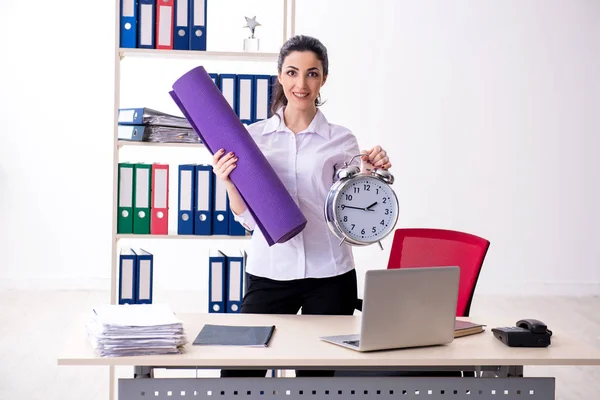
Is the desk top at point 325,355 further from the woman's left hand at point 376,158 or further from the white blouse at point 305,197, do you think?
the woman's left hand at point 376,158

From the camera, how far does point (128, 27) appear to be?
371 centimetres

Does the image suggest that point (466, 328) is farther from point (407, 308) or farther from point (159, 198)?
point (159, 198)

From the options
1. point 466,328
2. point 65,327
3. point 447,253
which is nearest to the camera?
point 466,328

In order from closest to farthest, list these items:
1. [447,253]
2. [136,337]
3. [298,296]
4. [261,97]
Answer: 1. [136,337]
2. [298,296]
3. [447,253]
4. [261,97]

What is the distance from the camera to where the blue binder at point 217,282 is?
148 inches

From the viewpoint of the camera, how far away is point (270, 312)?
9.11 ft

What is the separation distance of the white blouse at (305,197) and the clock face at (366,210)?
0.22 metres

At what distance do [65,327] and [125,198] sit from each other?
1.97 meters

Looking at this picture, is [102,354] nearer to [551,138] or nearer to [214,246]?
[214,246]

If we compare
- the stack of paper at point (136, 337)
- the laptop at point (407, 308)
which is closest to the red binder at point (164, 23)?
the stack of paper at point (136, 337)

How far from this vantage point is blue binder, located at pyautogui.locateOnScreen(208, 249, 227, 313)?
3752mm

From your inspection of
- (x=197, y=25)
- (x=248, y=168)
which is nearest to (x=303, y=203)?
(x=248, y=168)

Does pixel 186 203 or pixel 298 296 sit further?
pixel 186 203

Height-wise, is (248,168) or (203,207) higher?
(248,168)
